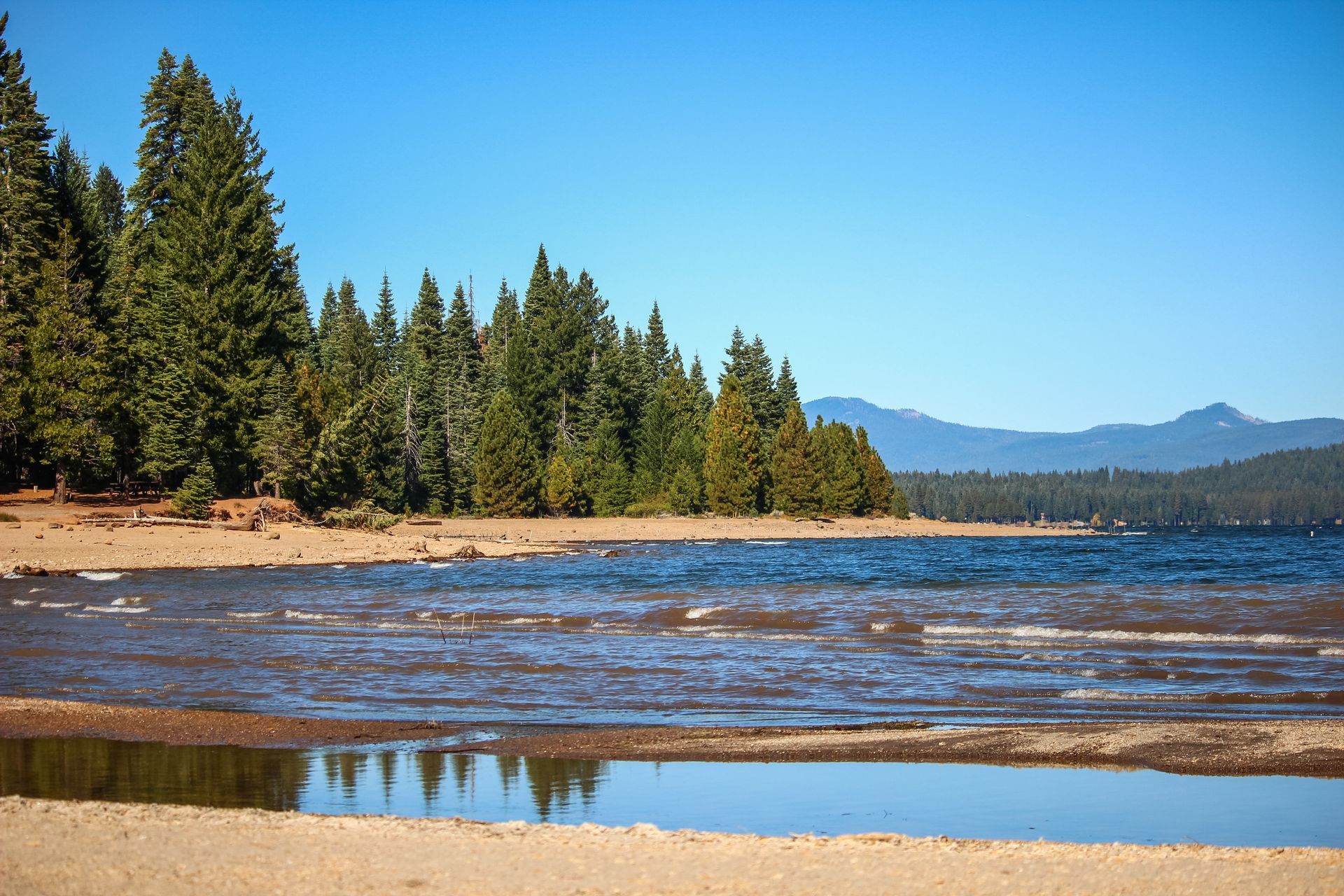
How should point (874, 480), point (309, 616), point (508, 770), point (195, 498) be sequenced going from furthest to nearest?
point (874, 480)
point (195, 498)
point (309, 616)
point (508, 770)

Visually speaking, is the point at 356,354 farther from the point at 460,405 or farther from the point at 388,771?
the point at 388,771

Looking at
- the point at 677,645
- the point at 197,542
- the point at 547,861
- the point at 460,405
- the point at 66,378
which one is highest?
the point at 460,405

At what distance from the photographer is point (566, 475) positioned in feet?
246

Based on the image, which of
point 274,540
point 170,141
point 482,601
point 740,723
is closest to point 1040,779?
point 740,723

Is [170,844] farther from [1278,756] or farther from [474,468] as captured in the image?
[474,468]

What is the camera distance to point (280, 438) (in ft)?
145

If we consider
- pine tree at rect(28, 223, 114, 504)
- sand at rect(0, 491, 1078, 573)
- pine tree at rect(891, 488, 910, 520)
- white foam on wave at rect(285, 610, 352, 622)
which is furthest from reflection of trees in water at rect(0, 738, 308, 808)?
pine tree at rect(891, 488, 910, 520)

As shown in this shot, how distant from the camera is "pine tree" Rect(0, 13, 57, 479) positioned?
132ft

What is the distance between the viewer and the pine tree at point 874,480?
96.6 metres

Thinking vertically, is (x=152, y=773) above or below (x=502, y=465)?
below

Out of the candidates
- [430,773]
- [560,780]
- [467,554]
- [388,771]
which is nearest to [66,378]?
[467,554]

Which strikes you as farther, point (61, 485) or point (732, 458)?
point (732, 458)

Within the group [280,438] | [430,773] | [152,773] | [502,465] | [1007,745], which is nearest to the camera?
[152,773]

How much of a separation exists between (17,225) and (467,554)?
81.4ft
